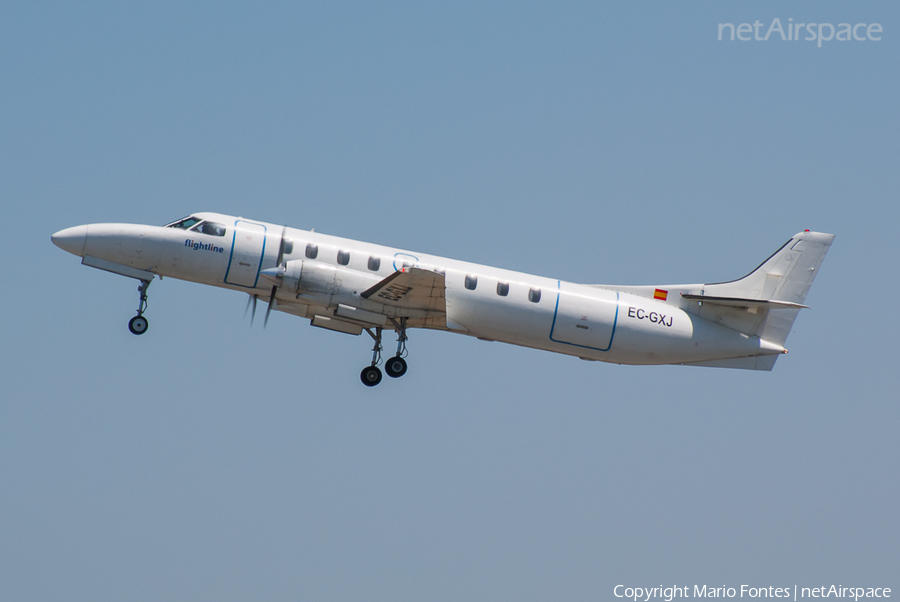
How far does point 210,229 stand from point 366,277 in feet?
14.1

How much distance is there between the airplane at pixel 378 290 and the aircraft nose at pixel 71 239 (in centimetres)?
3

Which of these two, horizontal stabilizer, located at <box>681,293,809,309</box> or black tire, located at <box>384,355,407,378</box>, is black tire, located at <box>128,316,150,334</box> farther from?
horizontal stabilizer, located at <box>681,293,809,309</box>

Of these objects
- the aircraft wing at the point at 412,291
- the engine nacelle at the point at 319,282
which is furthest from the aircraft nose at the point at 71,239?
the aircraft wing at the point at 412,291

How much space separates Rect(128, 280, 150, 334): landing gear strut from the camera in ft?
89.8

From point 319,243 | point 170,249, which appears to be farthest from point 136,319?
point 319,243

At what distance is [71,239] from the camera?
26969 mm

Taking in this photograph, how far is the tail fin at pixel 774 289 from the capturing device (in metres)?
28.9

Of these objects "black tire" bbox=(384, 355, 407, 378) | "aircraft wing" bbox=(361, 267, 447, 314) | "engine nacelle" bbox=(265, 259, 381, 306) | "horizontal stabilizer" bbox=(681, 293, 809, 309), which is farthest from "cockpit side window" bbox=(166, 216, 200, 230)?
"horizontal stabilizer" bbox=(681, 293, 809, 309)

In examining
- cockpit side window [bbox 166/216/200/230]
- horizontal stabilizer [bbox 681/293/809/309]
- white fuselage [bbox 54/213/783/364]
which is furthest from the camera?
horizontal stabilizer [bbox 681/293/809/309]

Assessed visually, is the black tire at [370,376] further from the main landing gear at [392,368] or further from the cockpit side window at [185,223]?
the cockpit side window at [185,223]

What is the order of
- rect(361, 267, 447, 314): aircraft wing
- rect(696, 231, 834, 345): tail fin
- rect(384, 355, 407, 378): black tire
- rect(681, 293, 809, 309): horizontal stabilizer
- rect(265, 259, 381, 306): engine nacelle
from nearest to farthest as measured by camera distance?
rect(361, 267, 447, 314): aircraft wing
rect(265, 259, 381, 306): engine nacelle
rect(384, 355, 407, 378): black tire
rect(681, 293, 809, 309): horizontal stabilizer
rect(696, 231, 834, 345): tail fin

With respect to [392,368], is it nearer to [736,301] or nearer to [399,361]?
[399,361]

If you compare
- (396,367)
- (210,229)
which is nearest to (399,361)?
(396,367)

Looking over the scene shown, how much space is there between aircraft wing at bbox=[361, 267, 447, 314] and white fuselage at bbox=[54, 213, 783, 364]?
0.83 feet
